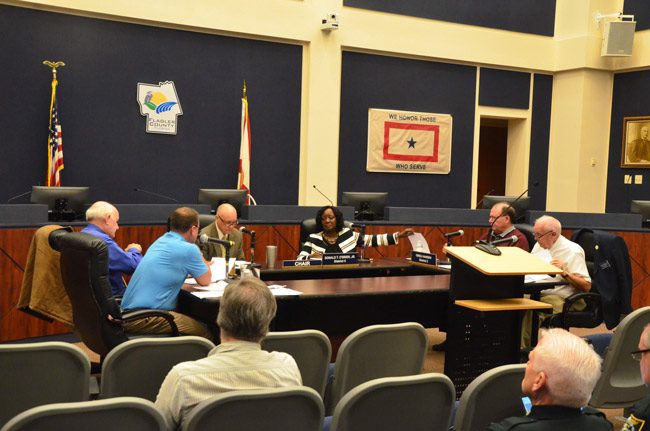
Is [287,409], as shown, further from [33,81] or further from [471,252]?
[33,81]

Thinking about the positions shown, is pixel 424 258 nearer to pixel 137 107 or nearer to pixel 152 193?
pixel 152 193

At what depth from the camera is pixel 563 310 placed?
16.6ft

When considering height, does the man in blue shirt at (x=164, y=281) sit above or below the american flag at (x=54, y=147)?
below

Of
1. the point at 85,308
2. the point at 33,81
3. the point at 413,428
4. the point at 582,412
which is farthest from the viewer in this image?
the point at 33,81

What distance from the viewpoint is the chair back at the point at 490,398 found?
2.28m

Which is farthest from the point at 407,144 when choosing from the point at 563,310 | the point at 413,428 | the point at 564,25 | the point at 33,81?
the point at 413,428

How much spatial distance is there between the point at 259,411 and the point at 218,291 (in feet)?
7.75

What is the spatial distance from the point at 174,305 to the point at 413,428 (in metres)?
2.44

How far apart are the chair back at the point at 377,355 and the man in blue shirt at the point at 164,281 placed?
1.48 m

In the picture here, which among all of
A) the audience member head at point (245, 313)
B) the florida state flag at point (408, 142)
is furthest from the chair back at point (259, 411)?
the florida state flag at point (408, 142)

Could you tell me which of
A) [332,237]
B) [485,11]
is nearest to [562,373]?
[332,237]

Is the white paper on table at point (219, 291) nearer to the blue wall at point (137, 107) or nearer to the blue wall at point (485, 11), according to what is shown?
the blue wall at point (137, 107)

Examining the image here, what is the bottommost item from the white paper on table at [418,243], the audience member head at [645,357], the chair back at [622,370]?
the chair back at [622,370]

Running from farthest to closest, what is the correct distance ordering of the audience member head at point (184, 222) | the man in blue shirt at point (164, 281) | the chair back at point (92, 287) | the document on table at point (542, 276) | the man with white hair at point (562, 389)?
the document on table at point (542, 276) → the audience member head at point (184, 222) → the man in blue shirt at point (164, 281) → the chair back at point (92, 287) → the man with white hair at point (562, 389)
